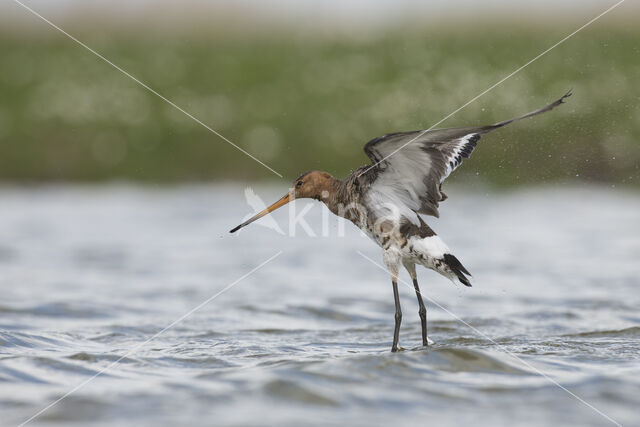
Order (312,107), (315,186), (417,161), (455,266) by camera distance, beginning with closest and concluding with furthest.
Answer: (417,161) → (455,266) → (315,186) → (312,107)

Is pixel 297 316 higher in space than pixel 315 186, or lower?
lower

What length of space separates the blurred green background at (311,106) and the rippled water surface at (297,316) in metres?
0.65

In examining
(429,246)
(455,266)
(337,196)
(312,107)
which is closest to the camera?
(455,266)

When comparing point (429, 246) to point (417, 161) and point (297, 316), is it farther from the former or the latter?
point (297, 316)

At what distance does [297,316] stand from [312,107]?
9.43 metres

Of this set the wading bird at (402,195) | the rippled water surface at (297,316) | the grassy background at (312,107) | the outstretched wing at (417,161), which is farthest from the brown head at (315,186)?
the grassy background at (312,107)

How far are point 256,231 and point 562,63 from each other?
688 centimetres

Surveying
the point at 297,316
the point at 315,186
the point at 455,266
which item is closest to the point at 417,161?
the point at 455,266

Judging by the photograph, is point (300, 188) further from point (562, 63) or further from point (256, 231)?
point (562, 63)

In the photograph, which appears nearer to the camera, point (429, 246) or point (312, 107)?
point (429, 246)

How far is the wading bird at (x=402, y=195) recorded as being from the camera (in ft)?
20.5

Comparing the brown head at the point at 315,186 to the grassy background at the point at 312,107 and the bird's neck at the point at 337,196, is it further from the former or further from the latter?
the grassy background at the point at 312,107

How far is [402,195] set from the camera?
6617 millimetres

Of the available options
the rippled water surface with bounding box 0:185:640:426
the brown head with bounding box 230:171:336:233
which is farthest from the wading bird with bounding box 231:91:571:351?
the rippled water surface with bounding box 0:185:640:426
